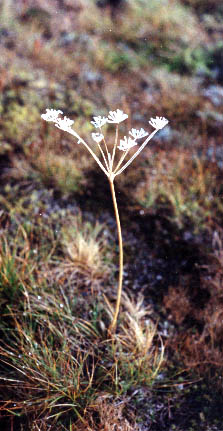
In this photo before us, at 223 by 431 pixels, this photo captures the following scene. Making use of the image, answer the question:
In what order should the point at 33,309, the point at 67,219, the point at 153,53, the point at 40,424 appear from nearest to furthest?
the point at 40,424 → the point at 33,309 → the point at 67,219 → the point at 153,53

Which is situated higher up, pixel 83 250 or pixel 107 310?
pixel 83 250

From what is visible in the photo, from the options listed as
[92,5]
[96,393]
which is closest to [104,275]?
[96,393]

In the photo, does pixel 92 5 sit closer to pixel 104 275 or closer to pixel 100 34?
pixel 100 34

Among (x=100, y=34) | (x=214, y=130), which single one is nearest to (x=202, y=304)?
(x=214, y=130)

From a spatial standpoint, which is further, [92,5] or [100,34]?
[92,5]

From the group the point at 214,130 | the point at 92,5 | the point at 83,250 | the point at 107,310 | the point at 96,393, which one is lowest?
the point at 96,393

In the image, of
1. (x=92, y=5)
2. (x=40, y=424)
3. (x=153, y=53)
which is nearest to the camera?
(x=40, y=424)
